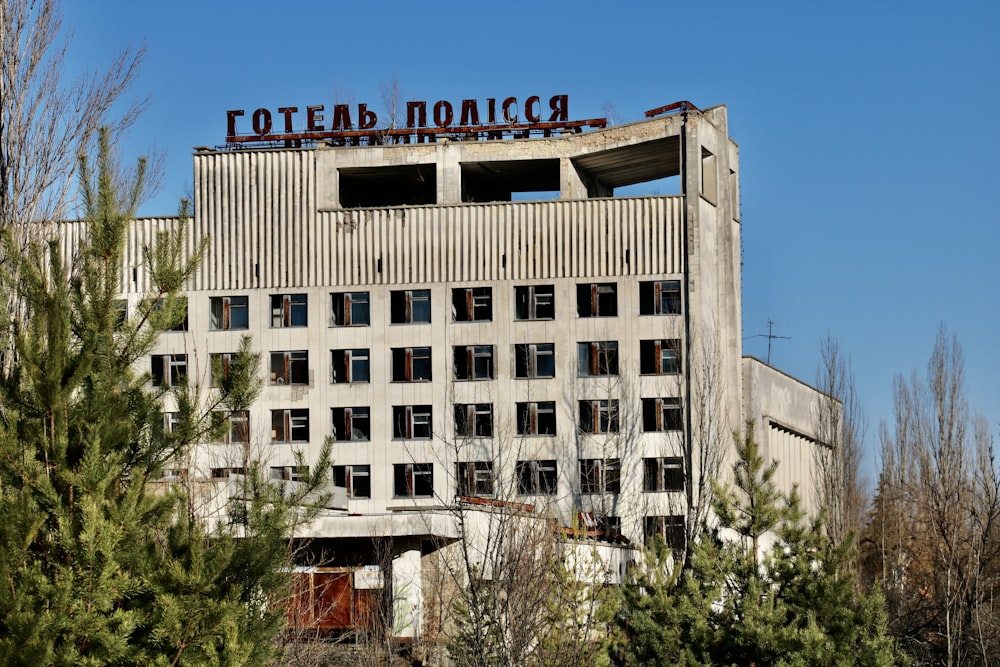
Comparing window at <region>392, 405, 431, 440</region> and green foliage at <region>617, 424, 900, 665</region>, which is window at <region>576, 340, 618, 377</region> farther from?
green foliage at <region>617, 424, 900, 665</region>

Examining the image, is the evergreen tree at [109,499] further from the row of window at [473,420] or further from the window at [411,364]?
the window at [411,364]

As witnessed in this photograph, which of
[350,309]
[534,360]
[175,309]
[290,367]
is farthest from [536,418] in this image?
[175,309]

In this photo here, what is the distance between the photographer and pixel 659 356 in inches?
2178

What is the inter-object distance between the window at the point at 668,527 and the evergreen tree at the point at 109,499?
3928cm

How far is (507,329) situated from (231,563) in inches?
1663

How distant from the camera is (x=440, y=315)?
56.6 meters

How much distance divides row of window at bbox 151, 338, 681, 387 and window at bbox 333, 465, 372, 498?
11.0 feet

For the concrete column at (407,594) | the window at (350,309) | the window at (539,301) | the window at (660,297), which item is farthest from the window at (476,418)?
the concrete column at (407,594)

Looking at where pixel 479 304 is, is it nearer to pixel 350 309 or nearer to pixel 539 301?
pixel 539 301

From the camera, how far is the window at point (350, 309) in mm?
57031

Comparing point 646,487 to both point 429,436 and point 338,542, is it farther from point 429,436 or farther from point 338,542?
point 338,542

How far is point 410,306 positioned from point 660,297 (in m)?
9.40

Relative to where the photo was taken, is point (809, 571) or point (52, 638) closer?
point (52, 638)

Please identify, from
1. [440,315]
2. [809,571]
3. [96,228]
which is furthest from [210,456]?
[96,228]
